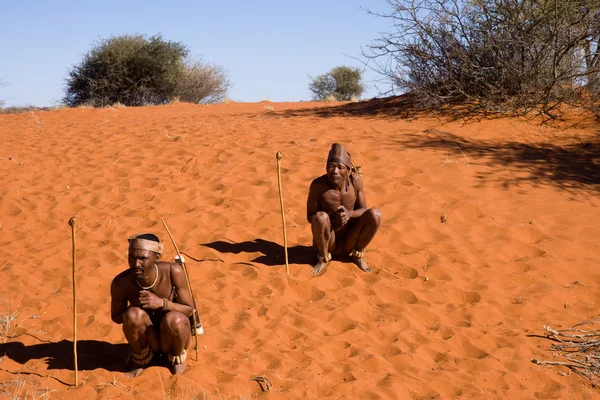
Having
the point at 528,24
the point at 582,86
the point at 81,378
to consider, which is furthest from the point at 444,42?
the point at 81,378

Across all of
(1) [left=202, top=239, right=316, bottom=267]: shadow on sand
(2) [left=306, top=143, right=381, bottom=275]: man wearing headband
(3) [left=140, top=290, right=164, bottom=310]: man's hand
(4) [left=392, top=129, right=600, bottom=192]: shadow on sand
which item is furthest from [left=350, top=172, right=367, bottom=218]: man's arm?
(4) [left=392, top=129, right=600, bottom=192]: shadow on sand

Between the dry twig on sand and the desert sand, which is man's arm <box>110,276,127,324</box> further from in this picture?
the dry twig on sand

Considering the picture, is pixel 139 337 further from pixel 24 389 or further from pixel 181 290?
pixel 24 389

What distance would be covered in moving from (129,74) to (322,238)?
711 inches

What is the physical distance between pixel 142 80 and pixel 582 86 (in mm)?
15348

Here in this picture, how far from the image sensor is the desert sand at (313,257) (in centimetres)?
465

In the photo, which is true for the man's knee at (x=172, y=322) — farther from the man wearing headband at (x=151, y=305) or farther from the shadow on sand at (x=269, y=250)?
the shadow on sand at (x=269, y=250)

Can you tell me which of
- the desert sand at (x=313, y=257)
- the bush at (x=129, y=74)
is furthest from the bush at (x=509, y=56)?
the bush at (x=129, y=74)

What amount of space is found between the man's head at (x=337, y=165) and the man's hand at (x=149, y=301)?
87.6 inches

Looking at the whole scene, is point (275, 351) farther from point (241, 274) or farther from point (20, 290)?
point (20, 290)

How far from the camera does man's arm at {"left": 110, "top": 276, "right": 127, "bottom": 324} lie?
461cm

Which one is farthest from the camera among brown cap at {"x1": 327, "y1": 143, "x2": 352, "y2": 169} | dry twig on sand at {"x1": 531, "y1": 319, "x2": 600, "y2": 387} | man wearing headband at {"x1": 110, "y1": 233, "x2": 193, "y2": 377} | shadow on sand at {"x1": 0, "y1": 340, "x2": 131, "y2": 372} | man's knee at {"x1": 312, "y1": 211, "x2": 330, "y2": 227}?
man's knee at {"x1": 312, "y1": 211, "x2": 330, "y2": 227}

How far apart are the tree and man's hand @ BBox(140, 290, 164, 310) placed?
28.5 meters

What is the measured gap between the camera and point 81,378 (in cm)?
466
